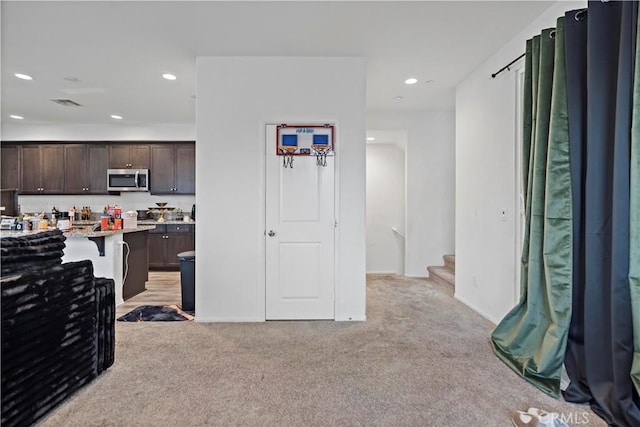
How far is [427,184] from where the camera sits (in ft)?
18.7

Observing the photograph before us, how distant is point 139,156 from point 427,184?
5.24 metres

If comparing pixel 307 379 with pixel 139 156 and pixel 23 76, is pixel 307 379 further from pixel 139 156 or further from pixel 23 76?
pixel 139 156

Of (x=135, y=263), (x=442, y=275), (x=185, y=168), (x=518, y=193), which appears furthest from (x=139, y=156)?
(x=518, y=193)

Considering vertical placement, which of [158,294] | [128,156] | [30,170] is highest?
[128,156]

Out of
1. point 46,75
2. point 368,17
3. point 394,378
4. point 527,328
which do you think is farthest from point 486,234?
point 46,75

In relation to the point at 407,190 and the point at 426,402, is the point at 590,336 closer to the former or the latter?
the point at 426,402

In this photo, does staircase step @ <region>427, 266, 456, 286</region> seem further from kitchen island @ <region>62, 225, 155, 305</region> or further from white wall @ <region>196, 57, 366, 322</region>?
kitchen island @ <region>62, 225, 155, 305</region>

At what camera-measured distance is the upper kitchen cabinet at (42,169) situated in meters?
6.64

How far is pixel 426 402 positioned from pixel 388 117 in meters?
4.46

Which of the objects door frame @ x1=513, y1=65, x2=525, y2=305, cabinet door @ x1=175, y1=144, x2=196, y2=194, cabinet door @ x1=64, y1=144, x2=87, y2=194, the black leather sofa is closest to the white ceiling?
door frame @ x1=513, y1=65, x2=525, y2=305

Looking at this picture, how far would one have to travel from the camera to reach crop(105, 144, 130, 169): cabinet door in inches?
263

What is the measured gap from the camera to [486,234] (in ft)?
12.1

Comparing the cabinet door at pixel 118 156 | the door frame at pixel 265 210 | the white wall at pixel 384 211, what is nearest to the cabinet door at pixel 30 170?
the cabinet door at pixel 118 156

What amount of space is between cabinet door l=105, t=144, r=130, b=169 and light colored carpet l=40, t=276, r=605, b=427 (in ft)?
13.8
